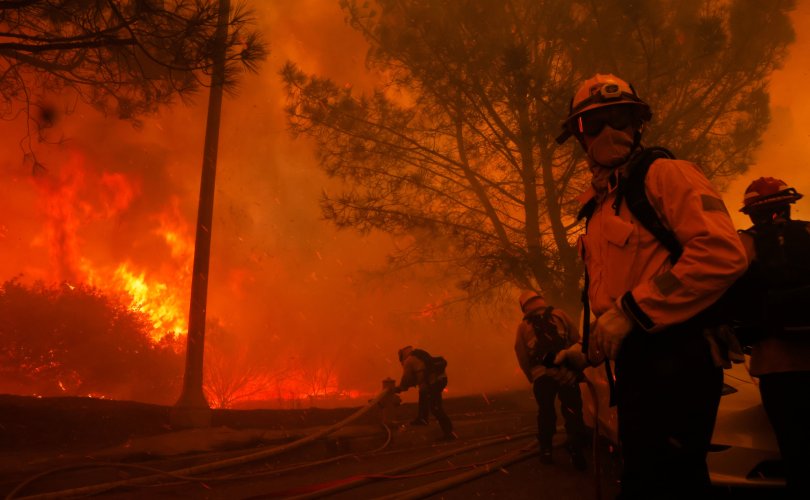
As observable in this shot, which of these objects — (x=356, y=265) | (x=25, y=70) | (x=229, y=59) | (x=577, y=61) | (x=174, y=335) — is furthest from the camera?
(x=356, y=265)

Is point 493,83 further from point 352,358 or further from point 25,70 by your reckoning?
point 352,358

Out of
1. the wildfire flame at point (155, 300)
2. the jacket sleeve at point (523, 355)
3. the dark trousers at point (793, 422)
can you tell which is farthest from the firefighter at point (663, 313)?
the wildfire flame at point (155, 300)

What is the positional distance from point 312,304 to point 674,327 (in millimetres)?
42031

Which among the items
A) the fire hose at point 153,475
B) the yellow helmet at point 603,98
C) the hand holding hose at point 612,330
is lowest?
the fire hose at point 153,475

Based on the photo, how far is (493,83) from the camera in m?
8.45

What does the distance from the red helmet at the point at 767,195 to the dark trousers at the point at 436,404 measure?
A: 5.30 metres

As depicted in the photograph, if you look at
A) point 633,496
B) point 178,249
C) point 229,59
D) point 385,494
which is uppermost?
point 178,249

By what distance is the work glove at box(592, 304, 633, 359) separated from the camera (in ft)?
5.05

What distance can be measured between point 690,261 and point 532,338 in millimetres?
3493

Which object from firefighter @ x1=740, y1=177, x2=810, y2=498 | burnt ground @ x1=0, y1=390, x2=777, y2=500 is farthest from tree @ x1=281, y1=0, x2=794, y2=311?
firefighter @ x1=740, y1=177, x2=810, y2=498

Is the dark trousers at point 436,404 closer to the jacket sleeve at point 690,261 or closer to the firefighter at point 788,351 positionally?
the firefighter at point 788,351

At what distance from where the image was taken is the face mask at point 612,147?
5.98ft

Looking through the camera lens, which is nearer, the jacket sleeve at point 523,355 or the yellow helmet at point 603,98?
the yellow helmet at point 603,98

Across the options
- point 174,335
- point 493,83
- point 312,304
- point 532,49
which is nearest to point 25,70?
point 493,83
